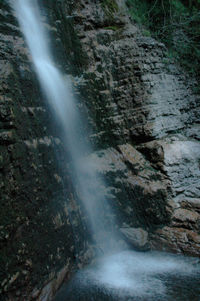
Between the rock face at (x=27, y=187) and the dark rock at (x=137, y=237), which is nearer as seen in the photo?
the rock face at (x=27, y=187)

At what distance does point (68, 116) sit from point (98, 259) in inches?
104

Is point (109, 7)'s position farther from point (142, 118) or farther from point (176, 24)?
point (142, 118)

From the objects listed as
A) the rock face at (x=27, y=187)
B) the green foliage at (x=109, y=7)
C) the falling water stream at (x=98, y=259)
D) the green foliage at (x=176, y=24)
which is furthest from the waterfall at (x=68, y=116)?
the green foliage at (x=176, y=24)

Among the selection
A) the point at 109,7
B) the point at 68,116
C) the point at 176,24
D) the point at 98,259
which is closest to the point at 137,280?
the point at 98,259

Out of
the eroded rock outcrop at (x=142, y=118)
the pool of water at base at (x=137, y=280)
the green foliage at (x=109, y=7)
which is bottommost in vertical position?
the pool of water at base at (x=137, y=280)

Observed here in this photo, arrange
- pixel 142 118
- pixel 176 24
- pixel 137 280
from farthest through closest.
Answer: pixel 176 24
pixel 142 118
pixel 137 280

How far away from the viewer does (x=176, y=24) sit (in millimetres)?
5875

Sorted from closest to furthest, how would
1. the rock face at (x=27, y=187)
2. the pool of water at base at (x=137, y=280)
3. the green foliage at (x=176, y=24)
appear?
the rock face at (x=27, y=187) < the pool of water at base at (x=137, y=280) < the green foliage at (x=176, y=24)

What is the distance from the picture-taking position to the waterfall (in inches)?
149

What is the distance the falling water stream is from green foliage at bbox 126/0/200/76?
9.82 ft

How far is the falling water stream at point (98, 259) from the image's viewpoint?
9.41ft

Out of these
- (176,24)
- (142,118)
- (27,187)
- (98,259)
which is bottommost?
(98,259)

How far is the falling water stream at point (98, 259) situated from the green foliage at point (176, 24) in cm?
299

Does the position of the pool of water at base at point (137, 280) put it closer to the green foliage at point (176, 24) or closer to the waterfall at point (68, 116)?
the waterfall at point (68, 116)
